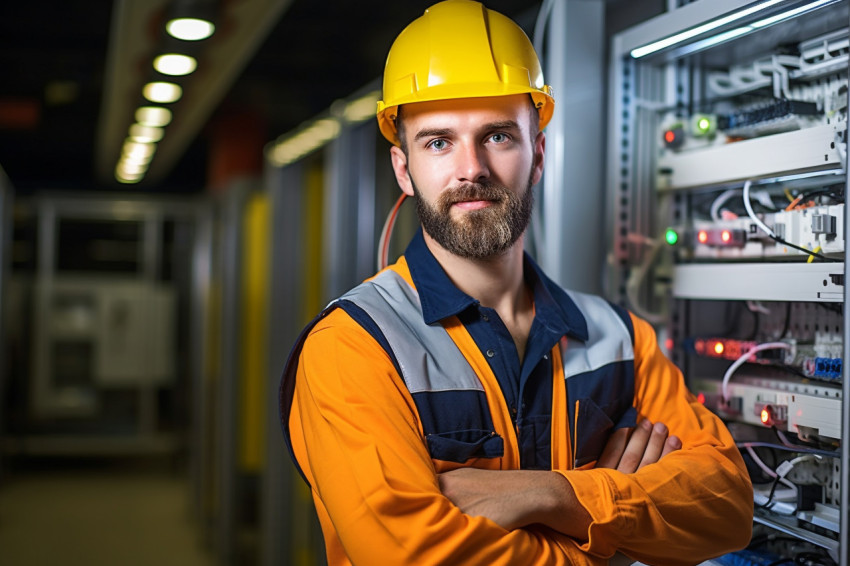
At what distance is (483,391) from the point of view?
146 cm

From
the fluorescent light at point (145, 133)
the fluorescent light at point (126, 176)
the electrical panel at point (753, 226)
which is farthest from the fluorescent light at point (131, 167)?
the electrical panel at point (753, 226)

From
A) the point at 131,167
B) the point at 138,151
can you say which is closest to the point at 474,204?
the point at 138,151

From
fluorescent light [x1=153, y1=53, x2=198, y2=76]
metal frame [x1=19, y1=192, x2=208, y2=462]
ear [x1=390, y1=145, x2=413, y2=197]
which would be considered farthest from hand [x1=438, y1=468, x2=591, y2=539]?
metal frame [x1=19, y1=192, x2=208, y2=462]

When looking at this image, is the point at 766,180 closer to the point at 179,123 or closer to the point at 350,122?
the point at 350,122

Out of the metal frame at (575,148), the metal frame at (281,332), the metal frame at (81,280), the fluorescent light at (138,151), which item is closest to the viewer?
the metal frame at (575,148)

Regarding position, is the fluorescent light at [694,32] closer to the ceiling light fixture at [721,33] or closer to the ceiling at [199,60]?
the ceiling light fixture at [721,33]

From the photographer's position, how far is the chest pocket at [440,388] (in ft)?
4.58

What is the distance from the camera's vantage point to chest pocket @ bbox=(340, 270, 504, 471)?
1396 millimetres

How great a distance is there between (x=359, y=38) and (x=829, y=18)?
2.65 meters

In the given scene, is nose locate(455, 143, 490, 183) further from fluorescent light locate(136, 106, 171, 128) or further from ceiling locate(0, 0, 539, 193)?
fluorescent light locate(136, 106, 171, 128)

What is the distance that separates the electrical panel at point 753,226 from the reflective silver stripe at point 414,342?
2.10 ft

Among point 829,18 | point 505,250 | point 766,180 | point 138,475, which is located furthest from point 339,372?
point 138,475

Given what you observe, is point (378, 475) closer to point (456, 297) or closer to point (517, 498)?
point (517, 498)

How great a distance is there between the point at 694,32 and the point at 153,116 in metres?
3.51
